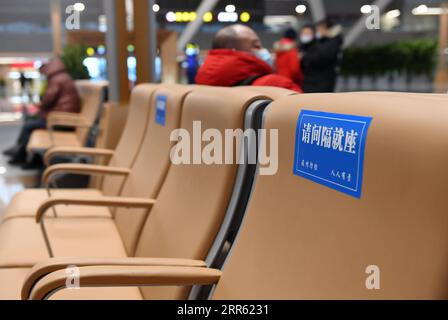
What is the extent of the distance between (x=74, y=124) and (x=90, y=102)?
0.75 m

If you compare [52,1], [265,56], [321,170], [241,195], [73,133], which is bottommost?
[73,133]

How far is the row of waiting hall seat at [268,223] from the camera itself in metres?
0.56

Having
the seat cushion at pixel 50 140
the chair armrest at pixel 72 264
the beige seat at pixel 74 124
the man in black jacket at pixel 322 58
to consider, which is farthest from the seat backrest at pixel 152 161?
the seat cushion at pixel 50 140

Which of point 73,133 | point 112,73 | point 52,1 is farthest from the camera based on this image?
point 52,1

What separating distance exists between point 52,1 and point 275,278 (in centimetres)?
787

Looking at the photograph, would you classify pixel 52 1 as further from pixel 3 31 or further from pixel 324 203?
pixel 324 203

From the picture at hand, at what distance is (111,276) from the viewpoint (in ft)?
3.00

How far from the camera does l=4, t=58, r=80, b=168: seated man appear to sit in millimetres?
5645

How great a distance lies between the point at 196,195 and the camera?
1250 mm

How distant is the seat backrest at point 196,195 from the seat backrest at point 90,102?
3.18 m

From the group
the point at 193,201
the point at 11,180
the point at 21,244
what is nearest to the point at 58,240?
the point at 21,244

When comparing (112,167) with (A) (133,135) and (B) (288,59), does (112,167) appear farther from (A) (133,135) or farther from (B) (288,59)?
(B) (288,59)

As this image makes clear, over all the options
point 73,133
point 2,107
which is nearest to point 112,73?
point 73,133

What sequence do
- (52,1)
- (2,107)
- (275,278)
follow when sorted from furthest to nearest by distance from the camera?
(2,107)
(52,1)
(275,278)
